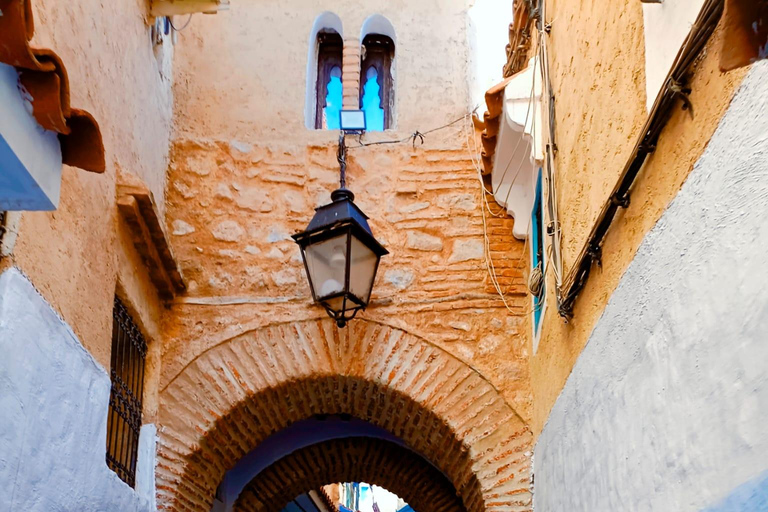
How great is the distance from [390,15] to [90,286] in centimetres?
296

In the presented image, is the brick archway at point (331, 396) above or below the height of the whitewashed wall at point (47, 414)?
above

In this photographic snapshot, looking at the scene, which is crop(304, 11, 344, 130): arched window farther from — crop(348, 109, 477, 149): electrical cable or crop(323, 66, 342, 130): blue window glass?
crop(348, 109, 477, 149): electrical cable

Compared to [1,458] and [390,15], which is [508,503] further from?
[390,15]

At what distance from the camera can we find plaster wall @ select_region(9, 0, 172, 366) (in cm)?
312

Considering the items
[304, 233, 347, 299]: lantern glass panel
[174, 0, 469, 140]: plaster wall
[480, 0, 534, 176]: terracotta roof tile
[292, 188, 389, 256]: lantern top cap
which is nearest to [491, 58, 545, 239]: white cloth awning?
[480, 0, 534, 176]: terracotta roof tile

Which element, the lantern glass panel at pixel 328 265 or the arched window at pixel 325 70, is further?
the arched window at pixel 325 70

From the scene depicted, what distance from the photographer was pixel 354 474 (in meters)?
6.32

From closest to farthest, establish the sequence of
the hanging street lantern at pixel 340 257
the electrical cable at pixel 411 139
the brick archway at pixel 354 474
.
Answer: the hanging street lantern at pixel 340 257
the electrical cable at pixel 411 139
the brick archway at pixel 354 474

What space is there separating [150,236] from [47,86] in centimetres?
239

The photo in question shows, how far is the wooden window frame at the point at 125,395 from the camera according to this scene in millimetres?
4039

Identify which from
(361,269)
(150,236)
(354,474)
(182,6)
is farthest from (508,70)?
(354,474)

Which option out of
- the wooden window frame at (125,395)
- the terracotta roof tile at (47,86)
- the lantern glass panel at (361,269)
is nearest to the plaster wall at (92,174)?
the wooden window frame at (125,395)

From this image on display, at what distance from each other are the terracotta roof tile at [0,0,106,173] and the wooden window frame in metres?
2.03

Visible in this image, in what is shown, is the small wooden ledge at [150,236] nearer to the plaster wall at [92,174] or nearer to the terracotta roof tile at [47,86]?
the plaster wall at [92,174]
